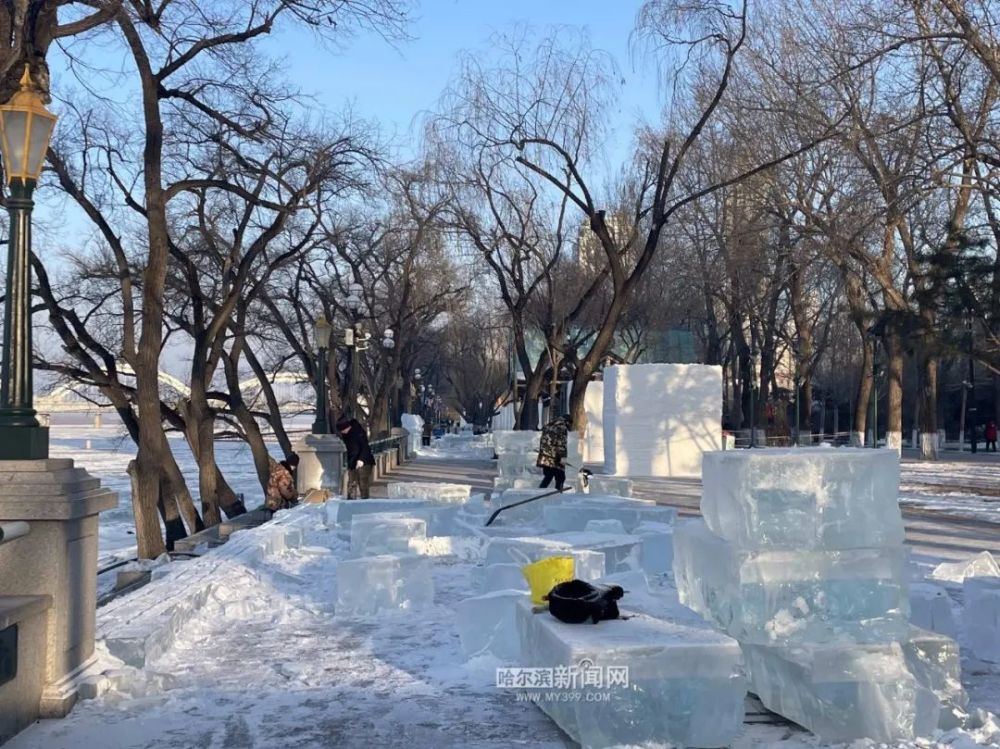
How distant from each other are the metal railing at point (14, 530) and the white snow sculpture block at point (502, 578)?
3561 mm

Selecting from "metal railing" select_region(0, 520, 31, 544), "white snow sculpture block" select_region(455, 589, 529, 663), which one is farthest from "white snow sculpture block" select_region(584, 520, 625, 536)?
"metal railing" select_region(0, 520, 31, 544)

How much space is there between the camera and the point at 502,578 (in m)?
7.99

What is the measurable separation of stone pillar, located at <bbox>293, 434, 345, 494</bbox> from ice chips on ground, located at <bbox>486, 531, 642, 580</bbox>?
37.2ft

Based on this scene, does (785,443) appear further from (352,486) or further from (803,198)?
(352,486)

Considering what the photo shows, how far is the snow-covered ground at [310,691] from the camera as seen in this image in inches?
202

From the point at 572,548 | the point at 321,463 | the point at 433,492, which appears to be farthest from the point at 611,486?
the point at 572,548

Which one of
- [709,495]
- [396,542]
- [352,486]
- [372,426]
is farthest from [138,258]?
[709,495]

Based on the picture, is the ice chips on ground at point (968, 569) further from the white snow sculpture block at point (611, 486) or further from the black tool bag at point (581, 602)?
the white snow sculpture block at point (611, 486)

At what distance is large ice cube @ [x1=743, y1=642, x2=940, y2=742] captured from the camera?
16.7ft

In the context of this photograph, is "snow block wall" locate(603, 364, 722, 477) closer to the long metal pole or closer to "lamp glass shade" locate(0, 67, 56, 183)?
"lamp glass shade" locate(0, 67, 56, 183)

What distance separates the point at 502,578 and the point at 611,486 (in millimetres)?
9707

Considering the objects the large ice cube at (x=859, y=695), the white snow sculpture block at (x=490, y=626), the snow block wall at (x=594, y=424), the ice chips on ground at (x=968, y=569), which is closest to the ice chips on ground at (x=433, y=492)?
the ice chips on ground at (x=968, y=569)

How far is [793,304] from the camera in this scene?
34.3 meters

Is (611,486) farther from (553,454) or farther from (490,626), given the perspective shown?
(490,626)
